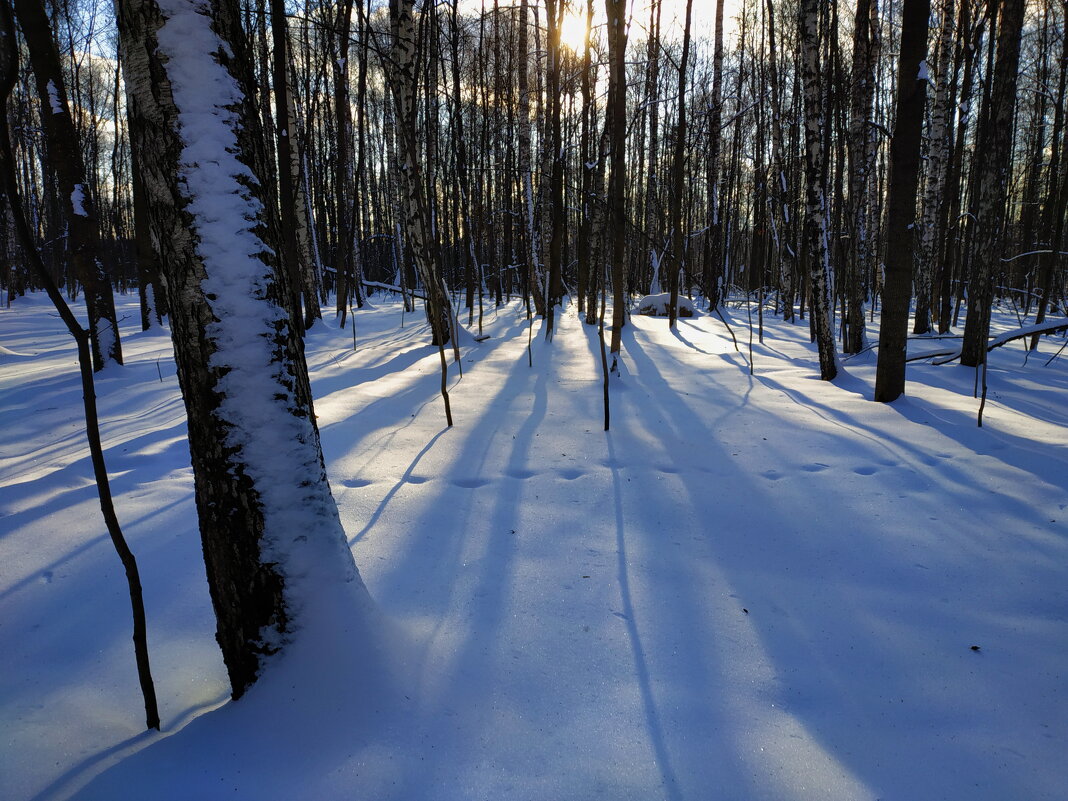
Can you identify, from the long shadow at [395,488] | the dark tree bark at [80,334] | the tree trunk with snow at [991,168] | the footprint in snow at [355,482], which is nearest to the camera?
the dark tree bark at [80,334]

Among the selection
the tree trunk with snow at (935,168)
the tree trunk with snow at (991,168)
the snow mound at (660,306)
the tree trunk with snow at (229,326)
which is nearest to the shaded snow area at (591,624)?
the tree trunk with snow at (229,326)

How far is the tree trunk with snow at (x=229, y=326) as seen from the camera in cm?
133

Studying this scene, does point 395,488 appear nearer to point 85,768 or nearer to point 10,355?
point 85,768

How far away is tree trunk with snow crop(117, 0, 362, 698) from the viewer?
133cm

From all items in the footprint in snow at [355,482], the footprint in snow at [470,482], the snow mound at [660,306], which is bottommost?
the footprint in snow at [470,482]

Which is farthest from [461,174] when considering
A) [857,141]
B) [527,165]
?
[857,141]

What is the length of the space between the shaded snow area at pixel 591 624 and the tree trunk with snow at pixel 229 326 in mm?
181

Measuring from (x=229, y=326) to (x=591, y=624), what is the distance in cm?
144

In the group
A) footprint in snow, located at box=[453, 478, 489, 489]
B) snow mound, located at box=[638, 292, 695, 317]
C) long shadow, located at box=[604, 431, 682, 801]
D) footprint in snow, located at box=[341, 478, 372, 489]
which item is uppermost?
snow mound, located at box=[638, 292, 695, 317]

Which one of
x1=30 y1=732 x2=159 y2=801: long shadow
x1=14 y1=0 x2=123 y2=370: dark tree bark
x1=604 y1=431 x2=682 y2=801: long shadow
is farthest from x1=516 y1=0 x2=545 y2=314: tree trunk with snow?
x1=30 y1=732 x2=159 y2=801: long shadow

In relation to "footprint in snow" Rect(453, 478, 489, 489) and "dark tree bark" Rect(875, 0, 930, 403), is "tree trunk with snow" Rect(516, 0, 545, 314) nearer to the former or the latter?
"dark tree bark" Rect(875, 0, 930, 403)

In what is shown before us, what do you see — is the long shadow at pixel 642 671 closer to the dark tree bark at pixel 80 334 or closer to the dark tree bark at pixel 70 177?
the dark tree bark at pixel 80 334

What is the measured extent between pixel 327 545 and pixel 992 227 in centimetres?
722

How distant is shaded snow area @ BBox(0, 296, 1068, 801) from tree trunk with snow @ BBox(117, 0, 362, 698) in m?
0.18
